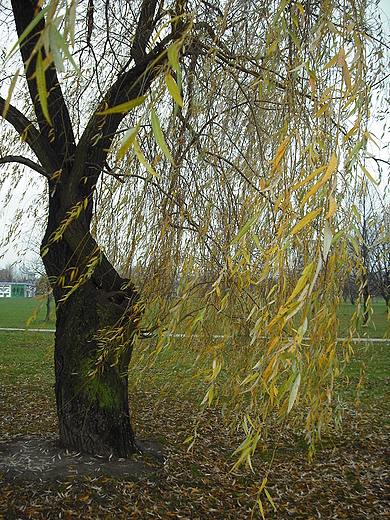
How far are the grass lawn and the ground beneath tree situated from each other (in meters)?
0.05

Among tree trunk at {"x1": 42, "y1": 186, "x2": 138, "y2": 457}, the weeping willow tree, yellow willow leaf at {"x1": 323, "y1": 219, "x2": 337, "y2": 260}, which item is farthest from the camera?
tree trunk at {"x1": 42, "y1": 186, "x2": 138, "y2": 457}

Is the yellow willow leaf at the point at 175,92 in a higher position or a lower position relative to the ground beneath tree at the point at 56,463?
higher

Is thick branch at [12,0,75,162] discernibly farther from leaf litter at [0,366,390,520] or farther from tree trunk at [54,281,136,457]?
leaf litter at [0,366,390,520]

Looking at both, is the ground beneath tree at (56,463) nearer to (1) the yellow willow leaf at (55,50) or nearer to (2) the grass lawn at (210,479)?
(2) the grass lawn at (210,479)

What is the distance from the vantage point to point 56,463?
2.87m

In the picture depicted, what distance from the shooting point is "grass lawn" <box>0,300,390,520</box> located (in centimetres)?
259

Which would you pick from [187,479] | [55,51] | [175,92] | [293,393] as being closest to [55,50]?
[55,51]

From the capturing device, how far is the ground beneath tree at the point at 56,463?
2.77 m

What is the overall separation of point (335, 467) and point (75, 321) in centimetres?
202

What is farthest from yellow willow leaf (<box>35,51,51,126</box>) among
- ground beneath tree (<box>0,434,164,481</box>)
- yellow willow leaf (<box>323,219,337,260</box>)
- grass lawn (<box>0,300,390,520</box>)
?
ground beneath tree (<box>0,434,164,481</box>)

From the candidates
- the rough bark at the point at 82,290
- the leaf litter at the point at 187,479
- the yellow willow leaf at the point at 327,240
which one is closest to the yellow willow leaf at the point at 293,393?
the yellow willow leaf at the point at 327,240

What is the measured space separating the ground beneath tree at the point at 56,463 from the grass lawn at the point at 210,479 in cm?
5

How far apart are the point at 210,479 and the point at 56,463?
0.93m

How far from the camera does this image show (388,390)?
617 centimetres
